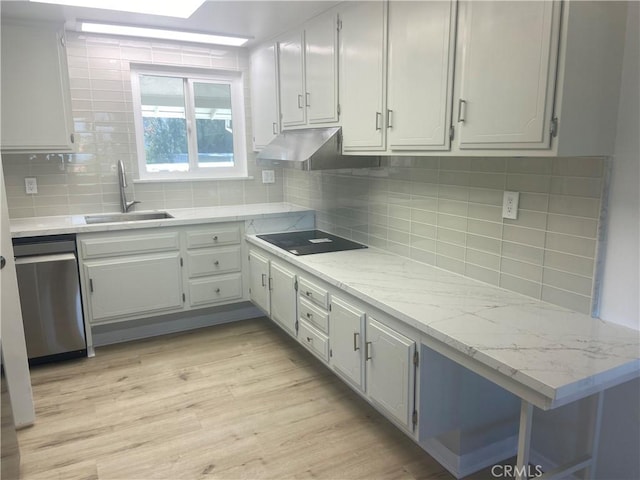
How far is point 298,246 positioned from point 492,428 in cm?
161

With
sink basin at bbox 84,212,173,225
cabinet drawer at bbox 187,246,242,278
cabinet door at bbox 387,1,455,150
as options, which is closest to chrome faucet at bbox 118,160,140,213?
sink basin at bbox 84,212,173,225

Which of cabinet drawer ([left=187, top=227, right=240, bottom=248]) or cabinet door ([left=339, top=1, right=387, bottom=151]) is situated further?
cabinet drawer ([left=187, top=227, right=240, bottom=248])

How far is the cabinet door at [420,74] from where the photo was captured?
6.31 feet

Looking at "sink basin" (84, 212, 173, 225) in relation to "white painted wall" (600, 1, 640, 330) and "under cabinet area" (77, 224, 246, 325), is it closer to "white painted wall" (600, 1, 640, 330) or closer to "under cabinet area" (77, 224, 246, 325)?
"under cabinet area" (77, 224, 246, 325)

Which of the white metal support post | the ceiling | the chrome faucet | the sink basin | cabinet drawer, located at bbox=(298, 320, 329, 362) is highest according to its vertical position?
the ceiling

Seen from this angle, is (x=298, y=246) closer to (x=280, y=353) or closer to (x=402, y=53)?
(x=280, y=353)

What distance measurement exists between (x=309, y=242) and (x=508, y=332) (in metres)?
1.80

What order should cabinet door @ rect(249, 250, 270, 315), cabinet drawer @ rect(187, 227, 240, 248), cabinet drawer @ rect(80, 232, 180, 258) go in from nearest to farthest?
cabinet drawer @ rect(80, 232, 180, 258) < cabinet door @ rect(249, 250, 270, 315) < cabinet drawer @ rect(187, 227, 240, 248)

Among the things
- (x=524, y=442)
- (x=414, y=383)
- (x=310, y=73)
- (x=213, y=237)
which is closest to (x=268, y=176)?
(x=213, y=237)

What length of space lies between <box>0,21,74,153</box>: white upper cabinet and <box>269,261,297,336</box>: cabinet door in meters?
1.72

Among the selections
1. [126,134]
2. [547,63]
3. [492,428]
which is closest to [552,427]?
[492,428]

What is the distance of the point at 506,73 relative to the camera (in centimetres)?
167

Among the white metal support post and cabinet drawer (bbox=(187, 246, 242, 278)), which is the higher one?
cabinet drawer (bbox=(187, 246, 242, 278))

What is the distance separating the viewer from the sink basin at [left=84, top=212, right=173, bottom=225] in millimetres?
3592
